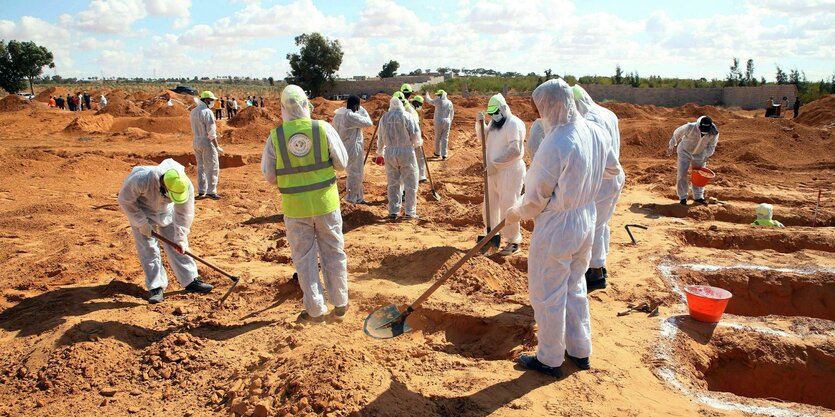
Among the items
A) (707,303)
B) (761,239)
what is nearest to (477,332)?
(707,303)

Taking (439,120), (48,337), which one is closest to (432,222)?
(48,337)

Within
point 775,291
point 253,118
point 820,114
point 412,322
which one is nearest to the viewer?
point 412,322

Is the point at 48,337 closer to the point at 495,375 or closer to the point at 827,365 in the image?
the point at 495,375

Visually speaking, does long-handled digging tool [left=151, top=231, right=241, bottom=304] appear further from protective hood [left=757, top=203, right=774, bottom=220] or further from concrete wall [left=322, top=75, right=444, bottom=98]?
concrete wall [left=322, top=75, right=444, bottom=98]

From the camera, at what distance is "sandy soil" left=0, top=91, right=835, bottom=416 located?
3627 millimetres

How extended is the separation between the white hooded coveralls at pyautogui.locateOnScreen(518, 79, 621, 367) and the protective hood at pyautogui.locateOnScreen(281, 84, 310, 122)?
1926mm

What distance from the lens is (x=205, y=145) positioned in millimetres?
9656

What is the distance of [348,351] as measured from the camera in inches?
150

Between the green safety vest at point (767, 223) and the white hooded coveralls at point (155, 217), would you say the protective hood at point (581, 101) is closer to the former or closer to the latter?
the white hooded coveralls at point (155, 217)

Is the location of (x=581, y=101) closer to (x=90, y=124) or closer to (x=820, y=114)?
(x=820, y=114)

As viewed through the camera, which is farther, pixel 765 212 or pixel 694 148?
pixel 694 148

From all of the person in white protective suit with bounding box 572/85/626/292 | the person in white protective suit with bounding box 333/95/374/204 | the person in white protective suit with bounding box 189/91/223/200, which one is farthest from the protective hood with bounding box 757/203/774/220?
the person in white protective suit with bounding box 189/91/223/200

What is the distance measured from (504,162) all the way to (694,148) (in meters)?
4.70

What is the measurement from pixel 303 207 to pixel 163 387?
5.41 ft
